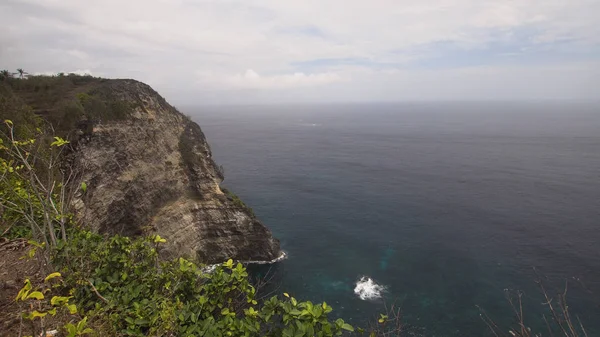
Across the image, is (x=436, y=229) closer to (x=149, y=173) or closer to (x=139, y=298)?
(x=149, y=173)

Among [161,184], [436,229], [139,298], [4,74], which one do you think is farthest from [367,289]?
[4,74]

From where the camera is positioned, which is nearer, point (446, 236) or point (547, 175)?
point (446, 236)

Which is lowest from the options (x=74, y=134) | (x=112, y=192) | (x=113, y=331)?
(x=112, y=192)

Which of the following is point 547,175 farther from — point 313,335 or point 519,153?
point 313,335

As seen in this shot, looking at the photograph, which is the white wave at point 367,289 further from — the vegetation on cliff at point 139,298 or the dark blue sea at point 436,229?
the vegetation on cliff at point 139,298

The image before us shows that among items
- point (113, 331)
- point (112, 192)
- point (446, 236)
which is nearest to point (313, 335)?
point (113, 331)
